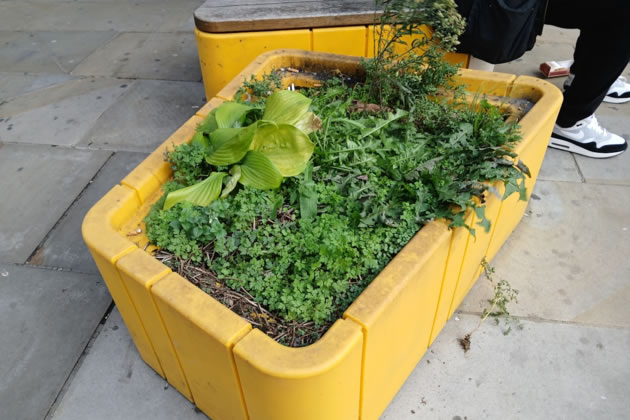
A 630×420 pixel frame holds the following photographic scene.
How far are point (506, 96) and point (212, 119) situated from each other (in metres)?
1.58

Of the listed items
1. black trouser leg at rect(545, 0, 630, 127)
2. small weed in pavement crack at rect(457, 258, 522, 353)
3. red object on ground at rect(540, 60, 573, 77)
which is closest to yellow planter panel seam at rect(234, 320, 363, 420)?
small weed in pavement crack at rect(457, 258, 522, 353)

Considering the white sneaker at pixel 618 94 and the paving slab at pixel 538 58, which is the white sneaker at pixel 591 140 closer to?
the white sneaker at pixel 618 94

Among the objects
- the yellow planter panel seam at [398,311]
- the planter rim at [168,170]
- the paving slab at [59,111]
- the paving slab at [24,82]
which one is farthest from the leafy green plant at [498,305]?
the paving slab at [24,82]

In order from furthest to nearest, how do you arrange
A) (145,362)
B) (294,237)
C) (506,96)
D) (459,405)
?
(506,96), (145,362), (459,405), (294,237)

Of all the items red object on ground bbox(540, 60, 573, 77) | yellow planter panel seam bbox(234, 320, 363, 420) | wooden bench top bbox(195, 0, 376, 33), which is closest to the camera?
yellow planter panel seam bbox(234, 320, 363, 420)

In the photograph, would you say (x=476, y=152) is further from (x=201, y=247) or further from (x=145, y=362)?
(x=145, y=362)

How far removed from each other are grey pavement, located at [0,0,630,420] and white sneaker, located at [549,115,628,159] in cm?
11

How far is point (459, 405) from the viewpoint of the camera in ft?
6.82

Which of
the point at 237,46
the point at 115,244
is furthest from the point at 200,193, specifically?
the point at 237,46

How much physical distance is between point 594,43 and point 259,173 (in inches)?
96.1

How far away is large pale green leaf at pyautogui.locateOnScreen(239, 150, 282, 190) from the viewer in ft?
6.53

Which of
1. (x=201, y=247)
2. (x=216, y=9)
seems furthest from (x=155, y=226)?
A: (x=216, y=9)

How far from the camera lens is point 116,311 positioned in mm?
2500

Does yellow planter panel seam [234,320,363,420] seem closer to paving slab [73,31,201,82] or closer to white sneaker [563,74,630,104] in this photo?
paving slab [73,31,201,82]
